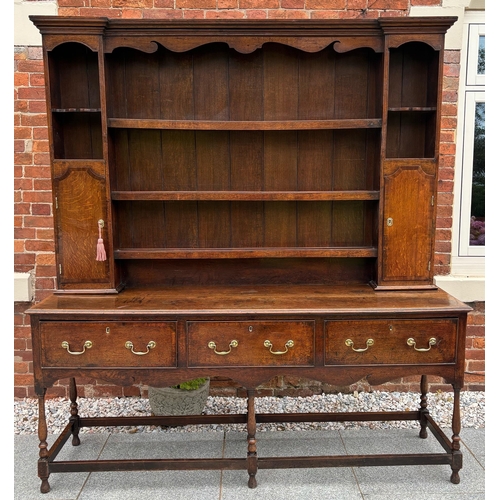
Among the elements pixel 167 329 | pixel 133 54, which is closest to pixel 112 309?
pixel 167 329

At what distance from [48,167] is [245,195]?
1437 mm

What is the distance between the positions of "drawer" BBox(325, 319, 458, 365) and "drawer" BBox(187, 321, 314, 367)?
133mm

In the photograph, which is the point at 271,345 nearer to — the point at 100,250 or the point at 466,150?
the point at 100,250

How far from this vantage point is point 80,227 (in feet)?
9.02

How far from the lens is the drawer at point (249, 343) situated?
96.9 inches

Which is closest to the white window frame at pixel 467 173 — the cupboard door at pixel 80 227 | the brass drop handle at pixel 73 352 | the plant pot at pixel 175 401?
the plant pot at pixel 175 401

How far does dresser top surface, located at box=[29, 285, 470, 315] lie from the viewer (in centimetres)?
245

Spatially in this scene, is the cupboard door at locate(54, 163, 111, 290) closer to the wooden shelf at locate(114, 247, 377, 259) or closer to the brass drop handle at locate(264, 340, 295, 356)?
the wooden shelf at locate(114, 247, 377, 259)

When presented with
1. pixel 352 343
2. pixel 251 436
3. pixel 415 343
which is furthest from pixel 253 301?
pixel 415 343

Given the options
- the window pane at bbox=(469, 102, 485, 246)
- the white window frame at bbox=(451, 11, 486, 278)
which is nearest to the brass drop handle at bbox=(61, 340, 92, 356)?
the white window frame at bbox=(451, 11, 486, 278)

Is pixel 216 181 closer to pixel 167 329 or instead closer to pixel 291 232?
pixel 291 232

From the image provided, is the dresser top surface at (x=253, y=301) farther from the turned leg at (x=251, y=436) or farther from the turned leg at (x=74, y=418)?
the turned leg at (x=74, y=418)

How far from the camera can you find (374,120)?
271 cm

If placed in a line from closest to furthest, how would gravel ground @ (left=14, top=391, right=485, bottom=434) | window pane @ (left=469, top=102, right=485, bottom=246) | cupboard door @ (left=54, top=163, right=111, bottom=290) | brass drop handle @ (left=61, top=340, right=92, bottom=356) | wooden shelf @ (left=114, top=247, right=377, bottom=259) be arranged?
brass drop handle @ (left=61, top=340, right=92, bottom=356) → cupboard door @ (left=54, top=163, right=111, bottom=290) → wooden shelf @ (left=114, top=247, right=377, bottom=259) → gravel ground @ (left=14, top=391, right=485, bottom=434) → window pane @ (left=469, top=102, right=485, bottom=246)
